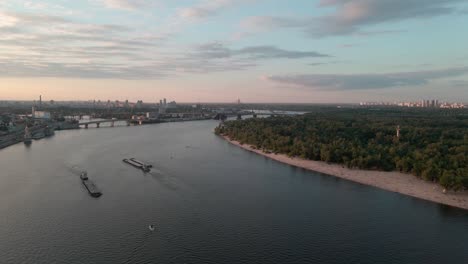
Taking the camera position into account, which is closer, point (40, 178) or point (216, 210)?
point (216, 210)

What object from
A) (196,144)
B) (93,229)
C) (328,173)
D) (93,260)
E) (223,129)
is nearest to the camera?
(93,260)

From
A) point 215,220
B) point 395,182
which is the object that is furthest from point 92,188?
point 395,182

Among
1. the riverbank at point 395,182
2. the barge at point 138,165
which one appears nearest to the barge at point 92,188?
the barge at point 138,165

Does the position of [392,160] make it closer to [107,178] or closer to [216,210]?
[216,210]

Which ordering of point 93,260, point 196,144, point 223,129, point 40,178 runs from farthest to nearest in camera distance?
point 223,129
point 196,144
point 40,178
point 93,260

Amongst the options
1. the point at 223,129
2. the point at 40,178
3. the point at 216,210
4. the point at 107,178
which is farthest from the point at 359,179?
the point at 223,129

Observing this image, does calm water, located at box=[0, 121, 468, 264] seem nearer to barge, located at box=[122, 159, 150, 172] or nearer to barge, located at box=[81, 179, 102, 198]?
barge, located at box=[81, 179, 102, 198]

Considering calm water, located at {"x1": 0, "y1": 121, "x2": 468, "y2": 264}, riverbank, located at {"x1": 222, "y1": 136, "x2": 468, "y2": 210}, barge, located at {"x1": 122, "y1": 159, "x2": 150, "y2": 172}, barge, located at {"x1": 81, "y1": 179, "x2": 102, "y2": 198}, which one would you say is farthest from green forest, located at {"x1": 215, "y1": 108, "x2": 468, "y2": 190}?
barge, located at {"x1": 81, "y1": 179, "x2": 102, "y2": 198}
